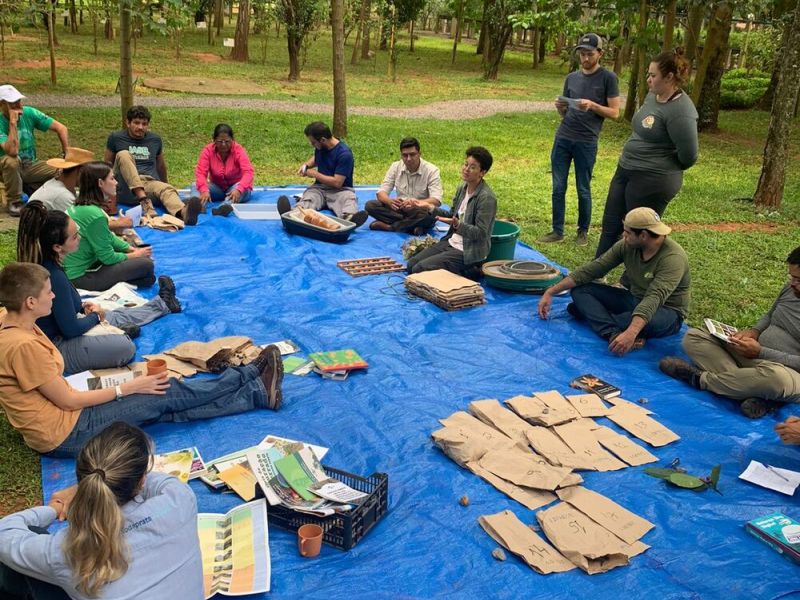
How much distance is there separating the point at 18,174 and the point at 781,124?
33.0 ft

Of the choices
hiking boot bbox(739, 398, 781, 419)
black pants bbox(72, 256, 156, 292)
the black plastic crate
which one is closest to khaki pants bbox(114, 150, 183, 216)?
black pants bbox(72, 256, 156, 292)

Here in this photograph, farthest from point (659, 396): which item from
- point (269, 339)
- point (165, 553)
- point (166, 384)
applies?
point (165, 553)

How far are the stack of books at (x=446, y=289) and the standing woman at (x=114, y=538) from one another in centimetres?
409

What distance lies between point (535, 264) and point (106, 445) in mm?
5323

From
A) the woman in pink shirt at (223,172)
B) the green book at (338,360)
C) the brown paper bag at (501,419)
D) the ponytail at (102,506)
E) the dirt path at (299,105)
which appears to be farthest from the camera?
the dirt path at (299,105)

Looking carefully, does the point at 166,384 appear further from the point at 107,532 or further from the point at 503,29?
the point at 503,29

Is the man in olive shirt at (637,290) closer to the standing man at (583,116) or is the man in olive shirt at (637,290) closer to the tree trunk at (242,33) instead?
the standing man at (583,116)

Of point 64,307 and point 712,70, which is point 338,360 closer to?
point 64,307

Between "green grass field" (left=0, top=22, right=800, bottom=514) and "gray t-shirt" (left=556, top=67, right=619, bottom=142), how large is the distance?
1.32 metres

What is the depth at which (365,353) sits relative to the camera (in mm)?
5812

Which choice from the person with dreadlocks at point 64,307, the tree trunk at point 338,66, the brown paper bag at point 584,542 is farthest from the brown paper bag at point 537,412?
the tree trunk at point 338,66

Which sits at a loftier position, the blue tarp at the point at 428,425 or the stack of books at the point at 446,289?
the stack of books at the point at 446,289

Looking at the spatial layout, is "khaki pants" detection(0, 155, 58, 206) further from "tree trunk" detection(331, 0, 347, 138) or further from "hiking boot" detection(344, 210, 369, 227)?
"tree trunk" detection(331, 0, 347, 138)

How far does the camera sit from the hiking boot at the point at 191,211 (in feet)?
28.3
